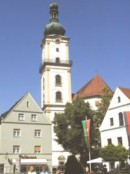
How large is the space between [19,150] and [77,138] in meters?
8.91

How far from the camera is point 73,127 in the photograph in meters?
42.9

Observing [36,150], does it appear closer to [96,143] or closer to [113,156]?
[96,143]

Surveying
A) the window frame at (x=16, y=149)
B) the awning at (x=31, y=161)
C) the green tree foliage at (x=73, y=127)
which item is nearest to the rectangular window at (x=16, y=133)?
the window frame at (x=16, y=149)

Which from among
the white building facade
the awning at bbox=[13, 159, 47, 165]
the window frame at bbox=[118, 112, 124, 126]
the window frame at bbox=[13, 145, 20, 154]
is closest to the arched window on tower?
the awning at bbox=[13, 159, 47, 165]

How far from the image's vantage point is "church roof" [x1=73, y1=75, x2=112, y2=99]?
64850 mm

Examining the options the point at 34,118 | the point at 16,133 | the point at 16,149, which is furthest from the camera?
the point at 34,118

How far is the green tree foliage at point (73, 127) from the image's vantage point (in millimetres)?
42250

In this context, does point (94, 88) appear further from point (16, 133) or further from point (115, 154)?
point (115, 154)

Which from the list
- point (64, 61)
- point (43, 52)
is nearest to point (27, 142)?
point (64, 61)

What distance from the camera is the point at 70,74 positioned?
221 ft

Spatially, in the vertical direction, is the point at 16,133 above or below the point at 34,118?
below

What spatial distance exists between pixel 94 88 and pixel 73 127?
80.6 ft

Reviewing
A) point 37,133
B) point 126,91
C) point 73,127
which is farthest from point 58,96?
point 126,91

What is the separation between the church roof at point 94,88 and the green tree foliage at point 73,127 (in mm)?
20281
